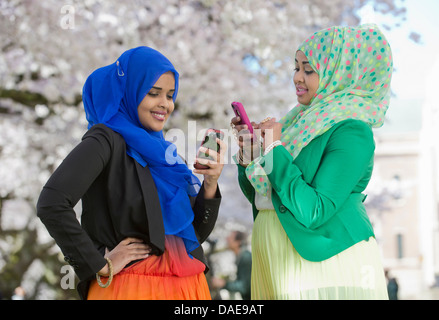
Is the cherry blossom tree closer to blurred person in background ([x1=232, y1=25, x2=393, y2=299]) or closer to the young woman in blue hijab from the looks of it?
the young woman in blue hijab

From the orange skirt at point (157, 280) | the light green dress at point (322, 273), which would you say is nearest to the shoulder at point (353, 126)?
the light green dress at point (322, 273)

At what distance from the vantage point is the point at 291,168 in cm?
184

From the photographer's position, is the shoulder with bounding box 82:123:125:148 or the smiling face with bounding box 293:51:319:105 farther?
the smiling face with bounding box 293:51:319:105

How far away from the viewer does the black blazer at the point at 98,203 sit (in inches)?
67.4

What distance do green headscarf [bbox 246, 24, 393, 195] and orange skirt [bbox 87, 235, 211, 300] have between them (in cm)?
35

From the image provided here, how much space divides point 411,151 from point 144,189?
30.0 meters

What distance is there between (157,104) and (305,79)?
20.9 inches

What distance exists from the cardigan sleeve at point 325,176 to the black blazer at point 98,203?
0.41m

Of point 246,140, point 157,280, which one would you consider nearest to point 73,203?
point 157,280

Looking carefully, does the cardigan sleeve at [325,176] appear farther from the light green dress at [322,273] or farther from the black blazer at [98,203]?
the black blazer at [98,203]

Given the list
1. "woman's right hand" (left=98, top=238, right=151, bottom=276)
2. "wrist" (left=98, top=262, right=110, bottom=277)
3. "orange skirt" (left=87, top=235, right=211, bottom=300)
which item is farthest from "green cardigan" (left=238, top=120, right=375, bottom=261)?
"wrist" (left=98, top=262, right=110, bottom=277)

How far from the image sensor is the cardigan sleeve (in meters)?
1.81

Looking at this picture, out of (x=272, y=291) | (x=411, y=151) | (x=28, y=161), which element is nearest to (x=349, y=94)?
(x=272, y=291)

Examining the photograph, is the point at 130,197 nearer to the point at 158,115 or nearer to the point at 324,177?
the point at 158,115
